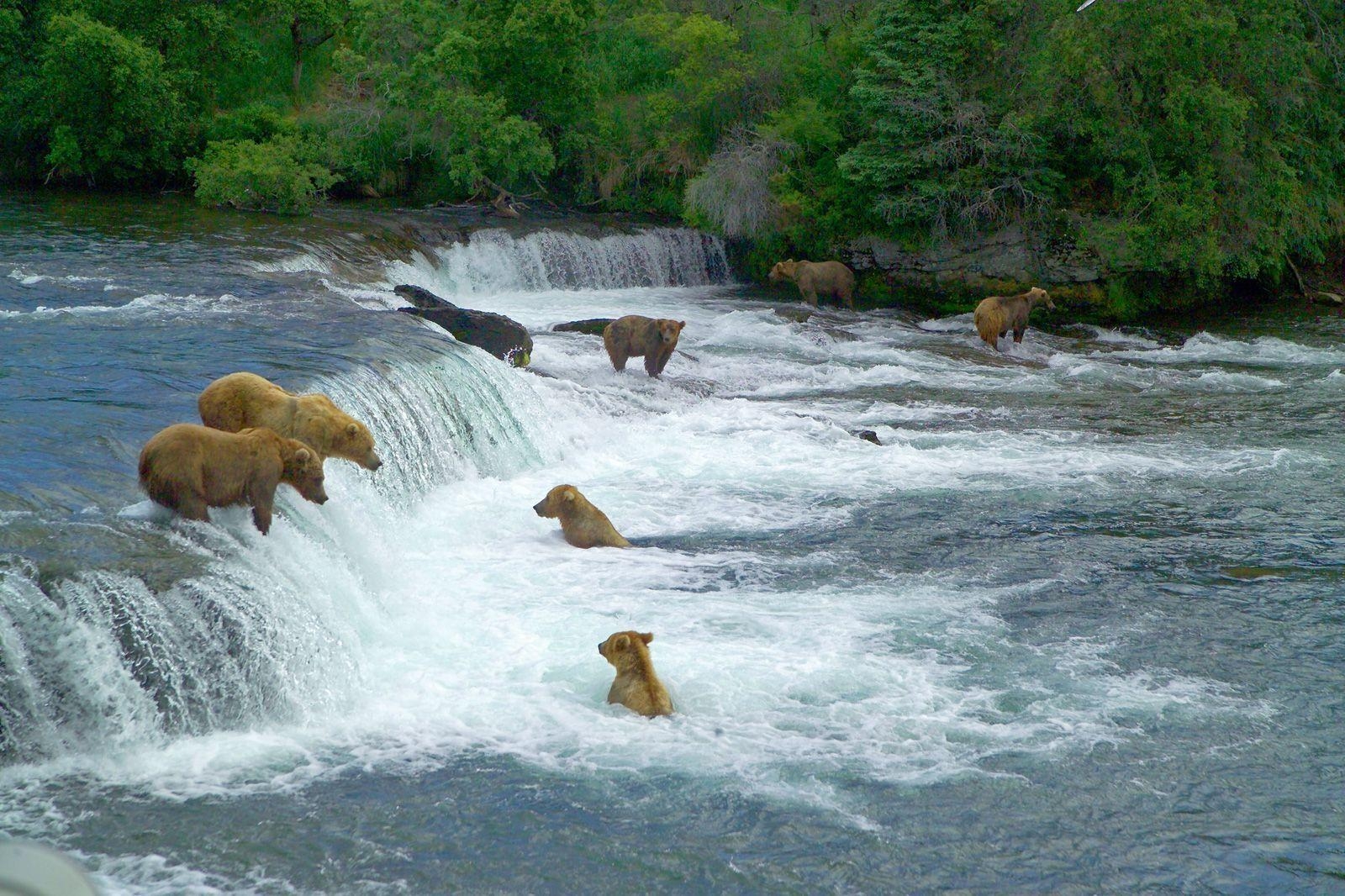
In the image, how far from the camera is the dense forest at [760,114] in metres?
20.8

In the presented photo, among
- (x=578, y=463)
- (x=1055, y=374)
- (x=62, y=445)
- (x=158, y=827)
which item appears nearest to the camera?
(x=158, y=827)

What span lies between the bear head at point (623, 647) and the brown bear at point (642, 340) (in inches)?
333

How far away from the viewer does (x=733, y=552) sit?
951 cm

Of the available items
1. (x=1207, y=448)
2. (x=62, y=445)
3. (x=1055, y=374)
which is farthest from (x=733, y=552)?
(x=1055, y=374)

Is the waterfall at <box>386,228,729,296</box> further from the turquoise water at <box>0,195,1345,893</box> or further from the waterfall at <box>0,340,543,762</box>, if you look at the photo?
the waterfall at <box>0,340,543,762</box>

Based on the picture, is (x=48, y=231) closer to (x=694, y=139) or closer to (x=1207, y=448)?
(x=694, y=139)

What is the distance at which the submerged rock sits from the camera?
48.8 feet

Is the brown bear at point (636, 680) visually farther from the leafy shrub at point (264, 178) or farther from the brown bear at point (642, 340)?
the leafy shrub at point (264, 178)

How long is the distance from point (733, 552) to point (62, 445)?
4.68 metres

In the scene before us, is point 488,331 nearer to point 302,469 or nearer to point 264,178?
point 302,469

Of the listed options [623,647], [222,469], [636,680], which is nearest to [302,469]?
[222,469]

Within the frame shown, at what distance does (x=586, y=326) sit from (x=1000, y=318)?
20.3 feet

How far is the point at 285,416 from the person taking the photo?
7.50 m

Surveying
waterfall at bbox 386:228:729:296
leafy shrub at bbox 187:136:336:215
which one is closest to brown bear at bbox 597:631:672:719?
waterfall at bbox 386:228:729:296
